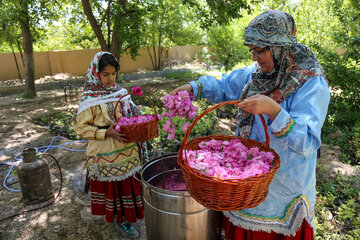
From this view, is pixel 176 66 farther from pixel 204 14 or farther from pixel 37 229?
pixel 37 229

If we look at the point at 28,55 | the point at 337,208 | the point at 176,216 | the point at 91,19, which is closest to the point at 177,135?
the point at 337,208

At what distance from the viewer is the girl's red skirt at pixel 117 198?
2449mm

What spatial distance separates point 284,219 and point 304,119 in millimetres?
668

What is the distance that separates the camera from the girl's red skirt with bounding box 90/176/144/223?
8.04ft

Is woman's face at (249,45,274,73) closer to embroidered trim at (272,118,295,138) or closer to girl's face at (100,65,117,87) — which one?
embroidered trim at (272,118,295,138)

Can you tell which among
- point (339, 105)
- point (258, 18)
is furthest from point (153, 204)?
point (339, 105)

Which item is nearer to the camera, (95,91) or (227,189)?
(227,189)

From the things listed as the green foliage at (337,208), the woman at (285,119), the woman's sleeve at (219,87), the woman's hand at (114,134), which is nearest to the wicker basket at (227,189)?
the woman at (285,119)

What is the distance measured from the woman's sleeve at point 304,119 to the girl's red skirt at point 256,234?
1.76ft

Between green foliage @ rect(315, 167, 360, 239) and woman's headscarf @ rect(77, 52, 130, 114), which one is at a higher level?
woman's headscarf @ rect(77, 52, 130, 114)

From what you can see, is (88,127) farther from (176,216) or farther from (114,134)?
(176,216)

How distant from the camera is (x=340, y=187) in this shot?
3512 mm

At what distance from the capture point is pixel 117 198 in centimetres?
247

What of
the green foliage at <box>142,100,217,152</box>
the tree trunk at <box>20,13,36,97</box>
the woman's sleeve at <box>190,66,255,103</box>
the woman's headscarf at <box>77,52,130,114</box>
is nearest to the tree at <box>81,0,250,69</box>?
the tree trunk at <box>20,13,36,97</box>
